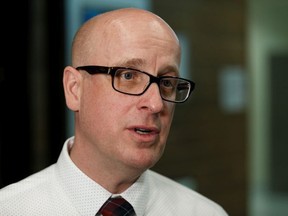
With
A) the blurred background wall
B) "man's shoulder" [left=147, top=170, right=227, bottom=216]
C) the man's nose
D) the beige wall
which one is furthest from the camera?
the beige wall

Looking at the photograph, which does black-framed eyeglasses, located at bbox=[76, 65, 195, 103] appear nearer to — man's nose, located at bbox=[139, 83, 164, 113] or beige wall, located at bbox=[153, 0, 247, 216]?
man's nose, located at bbox=[139, 83, 164, 113]

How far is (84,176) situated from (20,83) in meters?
1.49

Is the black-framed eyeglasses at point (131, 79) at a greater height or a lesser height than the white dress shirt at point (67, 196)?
greater

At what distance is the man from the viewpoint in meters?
1.39

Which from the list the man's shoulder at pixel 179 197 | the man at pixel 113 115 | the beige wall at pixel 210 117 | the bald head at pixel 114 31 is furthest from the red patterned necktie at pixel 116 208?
the beige wall at pixel 210 117

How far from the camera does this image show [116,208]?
1.47 m

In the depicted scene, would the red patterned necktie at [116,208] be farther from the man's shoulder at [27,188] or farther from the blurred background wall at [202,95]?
the blurred background wall at [202,95]

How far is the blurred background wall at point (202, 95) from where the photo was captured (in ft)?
A: 9.37

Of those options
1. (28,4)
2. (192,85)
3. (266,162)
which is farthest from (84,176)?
(266,162)

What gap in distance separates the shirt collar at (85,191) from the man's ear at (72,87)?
0.51 feet

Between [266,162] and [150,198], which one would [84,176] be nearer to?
[150,198]

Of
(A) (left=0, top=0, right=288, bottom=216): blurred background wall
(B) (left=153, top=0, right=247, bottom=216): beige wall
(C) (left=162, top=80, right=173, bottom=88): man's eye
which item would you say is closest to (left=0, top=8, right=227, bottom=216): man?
(C) (left=162, top=80, right=173, bottom=88): man's eye

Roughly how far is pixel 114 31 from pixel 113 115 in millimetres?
236

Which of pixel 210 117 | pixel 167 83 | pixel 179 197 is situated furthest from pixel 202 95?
pixel 167 83
